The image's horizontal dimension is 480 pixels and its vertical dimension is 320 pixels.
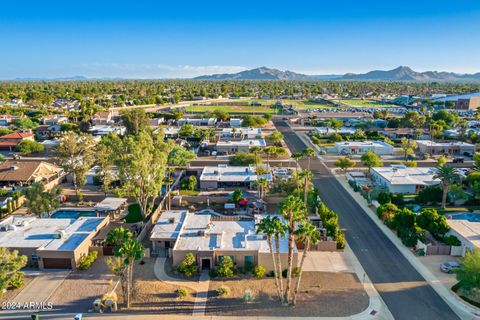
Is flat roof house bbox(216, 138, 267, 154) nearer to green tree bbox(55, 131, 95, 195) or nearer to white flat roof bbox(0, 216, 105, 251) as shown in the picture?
green tree bbox(55, 131, 95, 195)

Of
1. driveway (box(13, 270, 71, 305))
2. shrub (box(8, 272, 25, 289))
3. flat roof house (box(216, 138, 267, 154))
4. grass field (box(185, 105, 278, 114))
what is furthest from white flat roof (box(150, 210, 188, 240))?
grass field (box(185, 105, 278, 114))

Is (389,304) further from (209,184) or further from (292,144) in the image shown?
(292,144)

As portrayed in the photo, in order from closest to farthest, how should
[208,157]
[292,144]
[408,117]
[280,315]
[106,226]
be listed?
1. [280,315]
2. [106,226]
3. [208,157]
4. [292,144]
5. [408,117]

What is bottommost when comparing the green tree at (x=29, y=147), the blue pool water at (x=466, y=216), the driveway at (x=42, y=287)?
the driveway at (x=42, y=287)

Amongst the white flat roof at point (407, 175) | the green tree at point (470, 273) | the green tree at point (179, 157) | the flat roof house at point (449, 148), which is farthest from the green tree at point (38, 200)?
the flat roof house at point (449, 148)

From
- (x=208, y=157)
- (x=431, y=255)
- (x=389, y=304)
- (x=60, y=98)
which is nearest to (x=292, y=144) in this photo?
(x=208, y=157)

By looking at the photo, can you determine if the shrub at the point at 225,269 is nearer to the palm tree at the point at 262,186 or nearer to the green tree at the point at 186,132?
the palm tree at the point at 262,186
